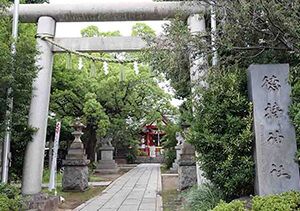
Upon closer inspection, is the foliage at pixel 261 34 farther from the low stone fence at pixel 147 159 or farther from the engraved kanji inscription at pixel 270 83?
the low stone fence at pixel 147 159

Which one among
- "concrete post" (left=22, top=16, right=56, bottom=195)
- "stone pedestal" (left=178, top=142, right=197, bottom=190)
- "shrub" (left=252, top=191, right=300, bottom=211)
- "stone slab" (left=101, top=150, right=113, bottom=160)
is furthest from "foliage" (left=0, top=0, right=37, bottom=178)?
"stone slab" (left=101, top=150, right=113, bottom=160)

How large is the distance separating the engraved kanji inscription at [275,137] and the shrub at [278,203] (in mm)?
1014

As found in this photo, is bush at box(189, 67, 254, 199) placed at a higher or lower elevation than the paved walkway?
higher

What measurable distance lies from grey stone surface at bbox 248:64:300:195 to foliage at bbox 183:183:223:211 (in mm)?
999

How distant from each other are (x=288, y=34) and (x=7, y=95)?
247 inches

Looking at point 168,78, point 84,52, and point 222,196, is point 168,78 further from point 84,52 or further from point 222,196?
point 84,52

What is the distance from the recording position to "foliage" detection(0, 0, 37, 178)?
7.80 m

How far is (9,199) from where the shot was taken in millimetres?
6871

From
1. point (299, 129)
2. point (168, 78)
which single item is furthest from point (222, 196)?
point (168, 78)

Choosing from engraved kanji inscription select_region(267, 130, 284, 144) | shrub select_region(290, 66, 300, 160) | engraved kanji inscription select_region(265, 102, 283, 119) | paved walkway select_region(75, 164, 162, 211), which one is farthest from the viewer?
paved walkway select_region(75, 164, 162, 211)

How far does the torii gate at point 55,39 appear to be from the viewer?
9.13 meters

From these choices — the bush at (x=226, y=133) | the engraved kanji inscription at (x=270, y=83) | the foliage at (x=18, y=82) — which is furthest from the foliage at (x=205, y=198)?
the foliage at (x=18, y=82)

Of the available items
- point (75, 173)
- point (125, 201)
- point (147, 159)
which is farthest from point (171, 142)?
point (147, 159)

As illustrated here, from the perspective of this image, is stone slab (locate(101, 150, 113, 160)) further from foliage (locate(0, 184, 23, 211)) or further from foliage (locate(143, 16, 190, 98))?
foliage (locate(143, 16, 190, 98))
